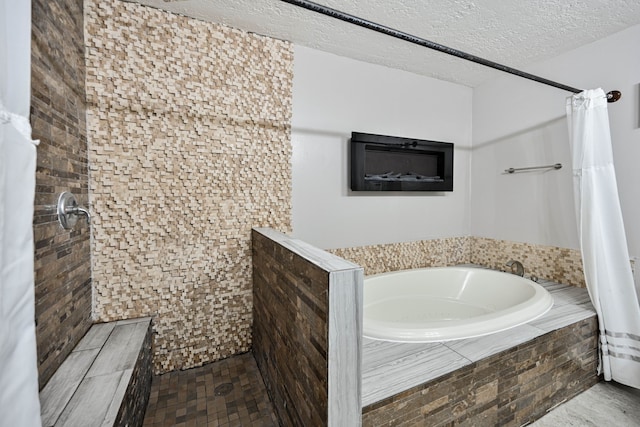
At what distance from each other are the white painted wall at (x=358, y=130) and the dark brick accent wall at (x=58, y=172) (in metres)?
1.30

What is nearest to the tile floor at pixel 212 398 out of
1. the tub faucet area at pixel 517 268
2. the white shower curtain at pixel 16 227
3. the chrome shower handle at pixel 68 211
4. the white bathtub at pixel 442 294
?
the white bathtub at pixel 442 294

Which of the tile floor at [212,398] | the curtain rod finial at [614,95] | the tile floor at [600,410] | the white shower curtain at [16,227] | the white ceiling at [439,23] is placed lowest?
the tile floor at [600,410]

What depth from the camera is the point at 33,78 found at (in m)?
1.10

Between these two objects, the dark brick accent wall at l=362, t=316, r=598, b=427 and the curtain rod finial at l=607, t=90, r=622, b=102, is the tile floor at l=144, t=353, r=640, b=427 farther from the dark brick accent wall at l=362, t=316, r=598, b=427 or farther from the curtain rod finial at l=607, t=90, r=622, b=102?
the curtain rod finial at l=607, t=90, r=622, b=102

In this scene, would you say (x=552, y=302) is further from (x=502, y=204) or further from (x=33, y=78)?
(x=33, y=78)

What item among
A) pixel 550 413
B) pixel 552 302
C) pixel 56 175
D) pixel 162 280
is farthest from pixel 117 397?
pixel 552 302

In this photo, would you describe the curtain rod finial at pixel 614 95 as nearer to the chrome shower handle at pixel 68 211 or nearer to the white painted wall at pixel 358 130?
the white painted wall at pixel 358 130

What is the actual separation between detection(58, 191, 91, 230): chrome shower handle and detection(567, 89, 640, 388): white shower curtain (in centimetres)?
292

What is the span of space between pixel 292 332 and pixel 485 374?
2.97ft

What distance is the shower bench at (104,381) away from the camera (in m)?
0.99

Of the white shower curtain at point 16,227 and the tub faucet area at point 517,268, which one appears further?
the tub faucet area at point 517,268

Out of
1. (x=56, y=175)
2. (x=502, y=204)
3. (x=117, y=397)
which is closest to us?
(x=117, y=397)

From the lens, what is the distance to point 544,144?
2.39 meters

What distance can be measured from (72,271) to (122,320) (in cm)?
49
